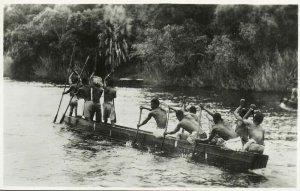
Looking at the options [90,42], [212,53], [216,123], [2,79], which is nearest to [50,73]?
[90,42]

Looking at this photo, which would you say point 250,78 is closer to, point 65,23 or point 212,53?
point 212,53

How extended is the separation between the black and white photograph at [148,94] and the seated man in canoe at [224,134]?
0.02 metres

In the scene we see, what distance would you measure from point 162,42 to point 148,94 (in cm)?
139

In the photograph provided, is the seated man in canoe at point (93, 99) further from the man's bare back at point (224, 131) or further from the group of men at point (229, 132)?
the man's bare back at point (224, 131)

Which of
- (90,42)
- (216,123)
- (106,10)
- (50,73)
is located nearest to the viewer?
(216,123)

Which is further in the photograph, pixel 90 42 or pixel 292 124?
pixel 90 42

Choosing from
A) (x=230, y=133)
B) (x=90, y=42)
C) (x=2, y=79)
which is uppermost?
(x=90, y=42)

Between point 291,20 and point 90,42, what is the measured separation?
394 centimetres

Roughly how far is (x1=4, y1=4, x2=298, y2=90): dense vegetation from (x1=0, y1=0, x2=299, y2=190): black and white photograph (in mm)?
30

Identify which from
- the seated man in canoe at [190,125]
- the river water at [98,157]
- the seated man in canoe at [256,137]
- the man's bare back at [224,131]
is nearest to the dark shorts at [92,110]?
the river water at [98,157]

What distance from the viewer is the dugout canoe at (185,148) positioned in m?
8.57

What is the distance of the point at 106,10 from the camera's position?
9812mm

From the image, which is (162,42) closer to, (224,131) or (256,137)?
(224,131)

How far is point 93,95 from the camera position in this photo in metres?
11.2
